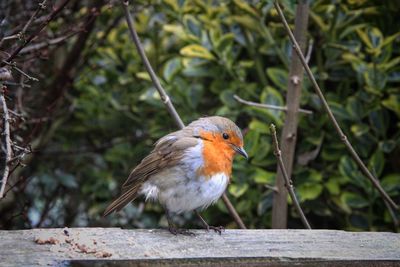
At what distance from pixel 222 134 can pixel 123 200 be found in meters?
0.56

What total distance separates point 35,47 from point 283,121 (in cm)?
137

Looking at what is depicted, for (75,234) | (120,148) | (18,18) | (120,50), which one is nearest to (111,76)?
(120,50)

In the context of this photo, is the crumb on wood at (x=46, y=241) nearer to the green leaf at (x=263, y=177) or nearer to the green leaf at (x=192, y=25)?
the green leaf at (x=263, y=177)

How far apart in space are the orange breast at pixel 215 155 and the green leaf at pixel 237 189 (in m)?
0.54

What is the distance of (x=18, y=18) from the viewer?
12.6 feet

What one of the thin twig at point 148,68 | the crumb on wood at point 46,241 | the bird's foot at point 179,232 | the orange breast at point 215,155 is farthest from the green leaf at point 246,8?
the crumb on wood at point 46,241

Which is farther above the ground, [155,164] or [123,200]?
[155,164]

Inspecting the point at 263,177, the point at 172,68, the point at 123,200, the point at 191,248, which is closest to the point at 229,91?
the point at 172,68

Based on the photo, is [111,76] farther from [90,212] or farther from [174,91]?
[90,212]

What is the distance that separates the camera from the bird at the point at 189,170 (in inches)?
116

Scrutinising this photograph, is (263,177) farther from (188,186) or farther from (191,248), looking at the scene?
(191,248)

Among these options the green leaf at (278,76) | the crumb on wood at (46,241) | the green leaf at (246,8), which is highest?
the green leaf at (246,8)

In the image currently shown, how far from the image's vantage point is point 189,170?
296cm

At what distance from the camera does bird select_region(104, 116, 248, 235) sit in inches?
116
